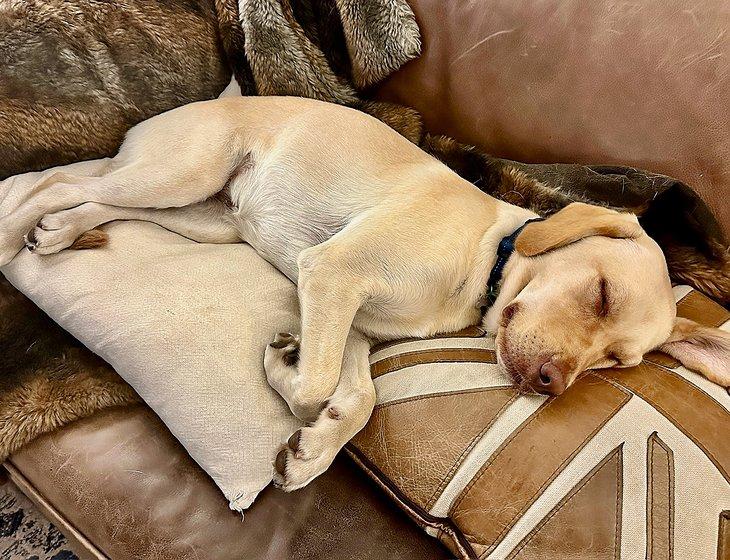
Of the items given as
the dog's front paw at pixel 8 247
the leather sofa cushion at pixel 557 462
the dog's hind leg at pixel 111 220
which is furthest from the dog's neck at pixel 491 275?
the dog's front paw at pixel 8 247

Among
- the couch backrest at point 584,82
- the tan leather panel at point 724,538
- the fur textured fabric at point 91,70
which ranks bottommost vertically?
the tan leather panel at point 724,538

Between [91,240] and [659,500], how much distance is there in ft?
4.97

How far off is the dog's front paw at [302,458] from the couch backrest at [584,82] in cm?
123

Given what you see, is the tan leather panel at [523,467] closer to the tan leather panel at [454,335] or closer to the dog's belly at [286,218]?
the tan leather panel at [454,335]

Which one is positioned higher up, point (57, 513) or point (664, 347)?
point (57, 513)

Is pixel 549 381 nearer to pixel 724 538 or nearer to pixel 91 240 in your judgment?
pixel 724 538

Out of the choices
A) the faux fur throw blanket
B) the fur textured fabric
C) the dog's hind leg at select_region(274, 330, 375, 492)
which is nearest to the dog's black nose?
the dog's hind leg at select_region(274, 330, 375, 492)

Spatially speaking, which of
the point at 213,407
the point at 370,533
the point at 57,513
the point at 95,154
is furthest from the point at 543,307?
the point at 95,154

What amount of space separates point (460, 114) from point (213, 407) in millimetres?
1352

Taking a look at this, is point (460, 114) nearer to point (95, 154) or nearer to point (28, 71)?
point (95, 154)

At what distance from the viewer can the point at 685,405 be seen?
1413 mm

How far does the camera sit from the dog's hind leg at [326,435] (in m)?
1.38

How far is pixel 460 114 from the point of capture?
219 centimetres

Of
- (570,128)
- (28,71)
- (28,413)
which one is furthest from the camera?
(570,128)
